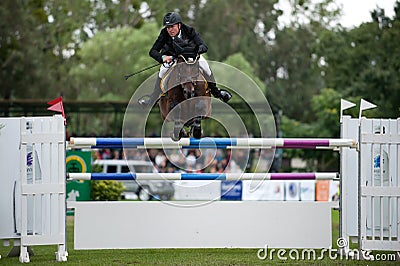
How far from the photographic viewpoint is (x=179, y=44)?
9891 millimetres

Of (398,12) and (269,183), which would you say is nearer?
(269,183)

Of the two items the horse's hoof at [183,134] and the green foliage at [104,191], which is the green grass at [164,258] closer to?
the horse's hoof at [183,134]

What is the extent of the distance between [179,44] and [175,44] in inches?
2.8

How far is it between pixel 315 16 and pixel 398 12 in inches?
933

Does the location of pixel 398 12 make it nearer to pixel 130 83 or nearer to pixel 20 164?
pixel 130 83

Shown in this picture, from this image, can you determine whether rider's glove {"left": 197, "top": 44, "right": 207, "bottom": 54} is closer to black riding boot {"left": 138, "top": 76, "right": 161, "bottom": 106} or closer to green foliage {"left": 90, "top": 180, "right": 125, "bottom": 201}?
black riding boot {"left": 138, "top": 76, "right": 161, "bottom": 106}

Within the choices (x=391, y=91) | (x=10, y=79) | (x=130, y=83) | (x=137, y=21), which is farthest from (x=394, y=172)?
(x=137, y=21)

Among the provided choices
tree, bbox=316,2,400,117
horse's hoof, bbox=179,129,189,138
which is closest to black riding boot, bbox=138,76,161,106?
horse's hoof, bbox=179,129,189,138

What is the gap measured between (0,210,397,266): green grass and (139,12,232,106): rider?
7.00ft

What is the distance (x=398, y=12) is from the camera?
39.0 metres

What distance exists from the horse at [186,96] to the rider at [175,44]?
11 centimetres

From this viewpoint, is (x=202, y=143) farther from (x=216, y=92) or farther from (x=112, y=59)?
(x=112, y=59)

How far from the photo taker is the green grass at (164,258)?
8883 millimetres

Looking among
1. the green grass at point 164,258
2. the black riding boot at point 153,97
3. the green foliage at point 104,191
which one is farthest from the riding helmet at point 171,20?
the green foliage at point 104,191
